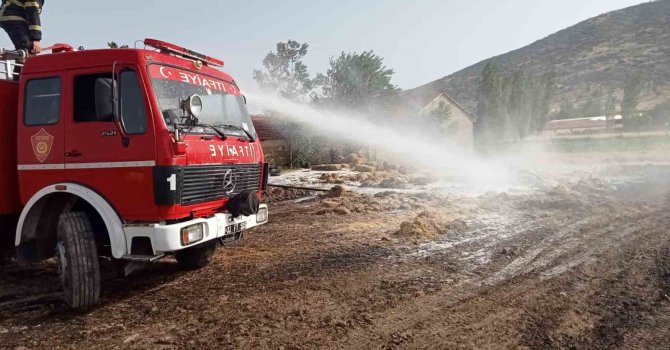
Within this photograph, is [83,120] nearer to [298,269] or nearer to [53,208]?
[53,208]

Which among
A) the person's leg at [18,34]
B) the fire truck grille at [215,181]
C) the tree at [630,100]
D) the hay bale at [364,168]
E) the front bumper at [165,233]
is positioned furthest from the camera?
the tree at [630,100]

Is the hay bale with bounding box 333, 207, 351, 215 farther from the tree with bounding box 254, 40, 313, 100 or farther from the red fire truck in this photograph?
the tree with bounding box 254, 40, 313, 100

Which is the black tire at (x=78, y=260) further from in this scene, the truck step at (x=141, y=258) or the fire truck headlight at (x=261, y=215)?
the fire truck headlight at (x=261, y=215)

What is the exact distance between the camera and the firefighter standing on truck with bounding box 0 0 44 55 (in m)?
5.94

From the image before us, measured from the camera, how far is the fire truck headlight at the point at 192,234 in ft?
13.6

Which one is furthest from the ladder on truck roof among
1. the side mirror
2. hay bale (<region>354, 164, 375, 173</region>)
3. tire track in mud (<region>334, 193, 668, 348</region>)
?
hay bale (<region>354, 164, 375, 173</region>)

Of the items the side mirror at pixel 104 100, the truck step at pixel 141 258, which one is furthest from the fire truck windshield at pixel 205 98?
the truck step at pixel 141 258

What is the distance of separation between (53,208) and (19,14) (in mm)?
3446

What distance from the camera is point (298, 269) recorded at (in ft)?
18.8

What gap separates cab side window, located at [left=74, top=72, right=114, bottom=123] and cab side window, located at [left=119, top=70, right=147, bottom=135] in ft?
0.65

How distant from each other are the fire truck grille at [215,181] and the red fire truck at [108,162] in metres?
0.01

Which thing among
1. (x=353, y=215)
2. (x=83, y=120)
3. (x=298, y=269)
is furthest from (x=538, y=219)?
(x=83, y=120)

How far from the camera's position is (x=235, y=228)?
4.93 meters

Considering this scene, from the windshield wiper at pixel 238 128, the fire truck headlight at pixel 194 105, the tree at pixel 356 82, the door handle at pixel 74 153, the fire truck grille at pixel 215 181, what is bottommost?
the fire truck grille at pixel 215 181
